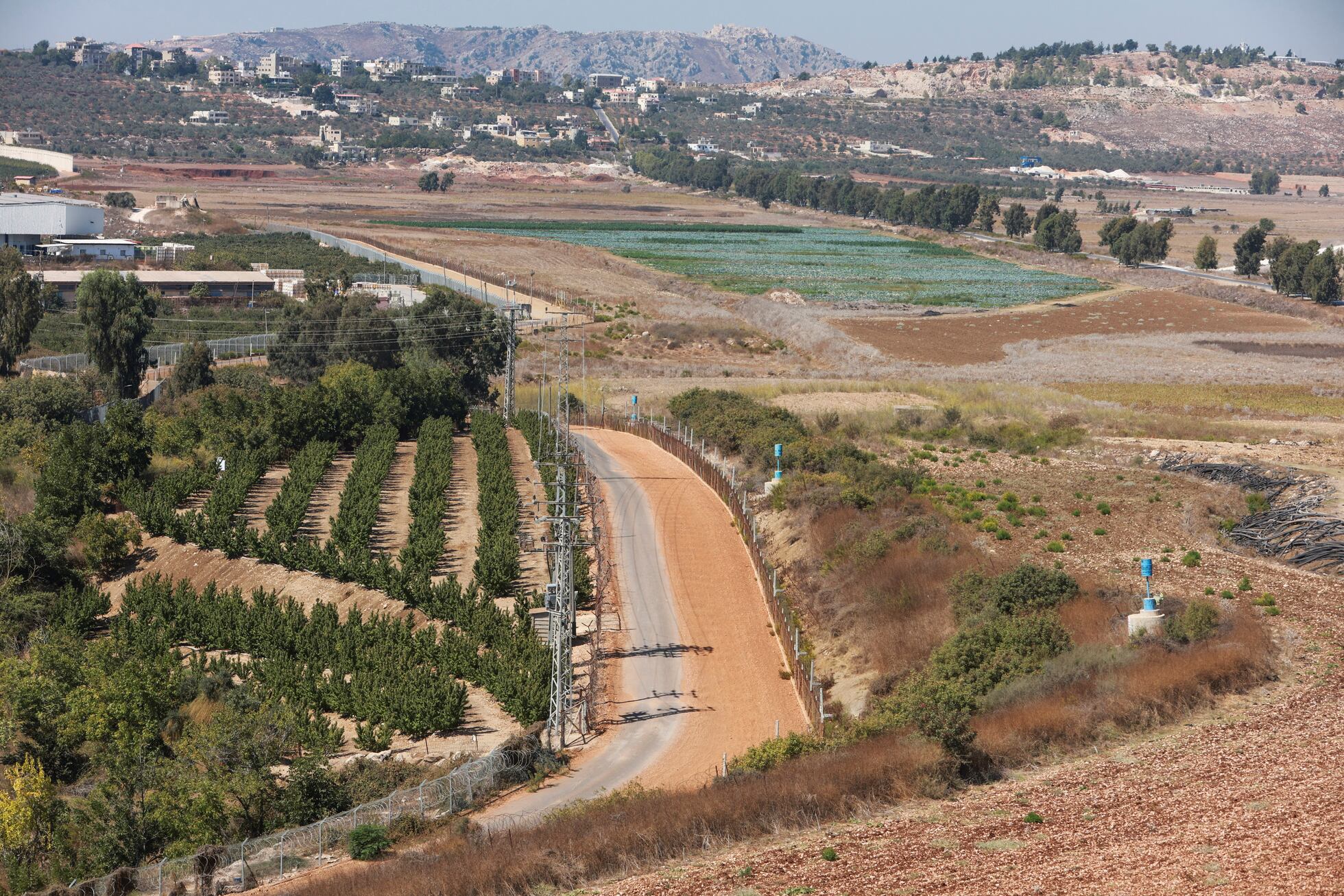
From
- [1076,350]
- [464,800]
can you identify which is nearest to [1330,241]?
[1076,350]

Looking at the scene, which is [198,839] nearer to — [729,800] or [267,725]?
[267,725]

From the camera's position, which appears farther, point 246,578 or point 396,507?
point 396,507

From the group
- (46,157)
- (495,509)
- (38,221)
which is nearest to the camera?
(495,509)

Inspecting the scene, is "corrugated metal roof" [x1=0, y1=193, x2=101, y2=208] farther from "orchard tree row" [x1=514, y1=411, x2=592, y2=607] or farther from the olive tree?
"orchard tree row" [x1=514, y1=411, x2=592, y2=607]

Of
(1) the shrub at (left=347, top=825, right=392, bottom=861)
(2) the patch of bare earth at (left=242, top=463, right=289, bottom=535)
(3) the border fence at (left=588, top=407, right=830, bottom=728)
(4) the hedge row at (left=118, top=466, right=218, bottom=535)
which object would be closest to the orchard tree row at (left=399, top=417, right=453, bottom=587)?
(2) the patch of bare earth at (left=242, top=463, right=289, bottom=535)

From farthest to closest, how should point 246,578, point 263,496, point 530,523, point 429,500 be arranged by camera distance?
1. point 263,496
2. point 429,500
3. point 530,523
4. point 246,578

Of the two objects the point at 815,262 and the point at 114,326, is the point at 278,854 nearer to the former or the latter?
the point at 114,326

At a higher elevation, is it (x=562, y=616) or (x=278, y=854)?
(x=562, y=616)

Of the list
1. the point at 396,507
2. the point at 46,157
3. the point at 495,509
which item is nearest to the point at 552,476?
the point at 495,509
